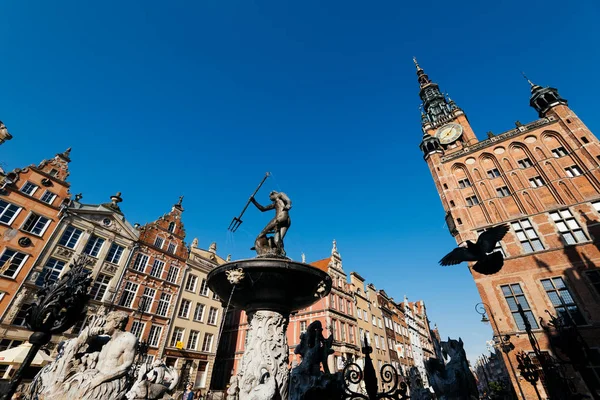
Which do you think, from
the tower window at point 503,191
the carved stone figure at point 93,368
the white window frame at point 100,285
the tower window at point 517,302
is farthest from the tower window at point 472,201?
the white window frame at point 100,285

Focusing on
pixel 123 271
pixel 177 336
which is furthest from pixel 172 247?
pixel 177 336

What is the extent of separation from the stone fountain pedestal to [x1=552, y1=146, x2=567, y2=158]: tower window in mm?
26389

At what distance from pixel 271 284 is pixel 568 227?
2364 cm

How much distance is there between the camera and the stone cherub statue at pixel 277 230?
6.57m

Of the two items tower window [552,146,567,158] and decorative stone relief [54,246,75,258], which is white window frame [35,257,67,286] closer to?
decorative stone relief [54,246,75,258]

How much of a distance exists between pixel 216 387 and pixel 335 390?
27.7 meters

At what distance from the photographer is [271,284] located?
560 centimetres

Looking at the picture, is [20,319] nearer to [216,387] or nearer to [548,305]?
[216,387]

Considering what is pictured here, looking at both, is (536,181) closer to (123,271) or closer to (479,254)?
(479,254)

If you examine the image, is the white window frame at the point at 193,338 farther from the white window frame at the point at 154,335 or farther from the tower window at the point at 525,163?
the tower window at the point at 525,163

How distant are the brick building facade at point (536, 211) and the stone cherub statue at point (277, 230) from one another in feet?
56.5

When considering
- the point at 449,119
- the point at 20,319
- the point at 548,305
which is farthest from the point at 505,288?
the point at 20,319

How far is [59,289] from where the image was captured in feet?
12.6

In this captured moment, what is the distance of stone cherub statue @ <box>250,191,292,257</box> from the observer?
6.57m
